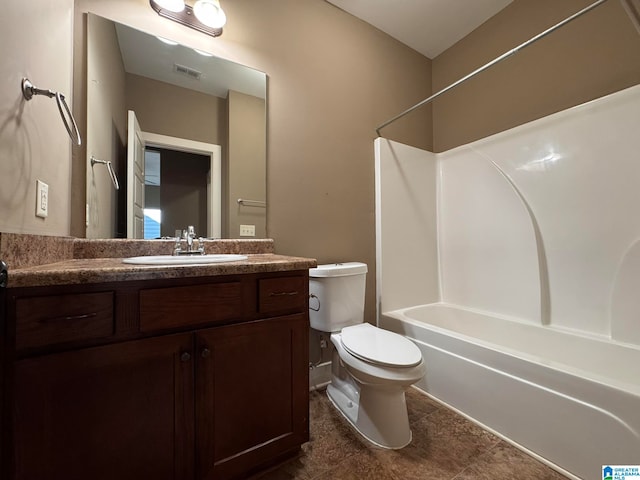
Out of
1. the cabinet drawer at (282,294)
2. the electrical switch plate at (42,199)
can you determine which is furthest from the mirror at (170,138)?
the cabinet drawer at (282,294)

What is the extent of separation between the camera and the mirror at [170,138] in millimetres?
1230

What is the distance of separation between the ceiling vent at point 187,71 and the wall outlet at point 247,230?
2.88ft

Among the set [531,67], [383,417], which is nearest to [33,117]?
[383,417]

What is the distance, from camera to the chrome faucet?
1.29 metres

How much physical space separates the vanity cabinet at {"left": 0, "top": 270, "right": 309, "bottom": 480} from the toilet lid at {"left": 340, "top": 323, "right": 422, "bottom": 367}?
0.31 m

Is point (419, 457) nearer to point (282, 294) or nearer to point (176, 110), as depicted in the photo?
point (282, 294)

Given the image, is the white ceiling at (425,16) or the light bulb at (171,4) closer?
the light bulb at (171,4)

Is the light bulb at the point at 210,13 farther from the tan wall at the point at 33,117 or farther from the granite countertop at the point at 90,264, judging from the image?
the granite countertop at the point at 90,264

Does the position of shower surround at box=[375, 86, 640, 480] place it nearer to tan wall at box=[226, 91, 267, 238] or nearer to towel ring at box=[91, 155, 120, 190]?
tan wall at box=[226, 91, 267, 238]

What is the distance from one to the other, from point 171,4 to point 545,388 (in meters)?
2.58

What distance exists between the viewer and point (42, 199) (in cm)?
89

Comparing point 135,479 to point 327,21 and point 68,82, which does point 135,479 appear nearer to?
point 68,82

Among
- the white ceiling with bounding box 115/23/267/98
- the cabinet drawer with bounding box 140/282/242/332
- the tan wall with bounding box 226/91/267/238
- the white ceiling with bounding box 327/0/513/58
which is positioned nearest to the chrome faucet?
the tan wall with bounding box 226/91/267/238

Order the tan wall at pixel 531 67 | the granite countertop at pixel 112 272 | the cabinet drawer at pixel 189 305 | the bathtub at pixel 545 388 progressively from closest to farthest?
the granite countertop at pixel 112 272, the cabinet drawer at pixel 189 305, the bathtub at pixel 545 388, the tan wall at pixel 531 67
